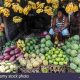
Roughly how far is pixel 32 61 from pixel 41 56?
0.22 m

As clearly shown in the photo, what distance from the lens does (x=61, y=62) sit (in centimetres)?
584

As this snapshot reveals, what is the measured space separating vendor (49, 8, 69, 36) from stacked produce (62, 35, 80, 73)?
1.90 feet

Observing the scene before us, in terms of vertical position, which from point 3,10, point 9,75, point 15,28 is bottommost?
point 9,75

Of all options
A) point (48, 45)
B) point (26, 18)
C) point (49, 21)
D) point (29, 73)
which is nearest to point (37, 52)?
point (48, 45)

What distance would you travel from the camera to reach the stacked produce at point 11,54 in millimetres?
6278

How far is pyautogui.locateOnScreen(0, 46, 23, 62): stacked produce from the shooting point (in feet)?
20.6

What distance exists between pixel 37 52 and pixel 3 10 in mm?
1063

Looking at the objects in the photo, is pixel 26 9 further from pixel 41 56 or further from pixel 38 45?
pixel 41 56

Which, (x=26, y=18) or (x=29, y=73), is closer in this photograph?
(x=29, y=73)

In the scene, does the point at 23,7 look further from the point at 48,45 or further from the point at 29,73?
the point at 29,73

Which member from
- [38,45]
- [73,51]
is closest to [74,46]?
[73,51]

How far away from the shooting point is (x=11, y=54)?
21.4 ft

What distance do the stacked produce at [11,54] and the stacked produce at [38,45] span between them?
22 cm

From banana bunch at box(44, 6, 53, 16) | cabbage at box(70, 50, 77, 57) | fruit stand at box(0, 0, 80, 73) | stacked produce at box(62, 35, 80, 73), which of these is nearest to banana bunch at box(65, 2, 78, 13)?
fruit stand at box(0, 0, 80, 73)
